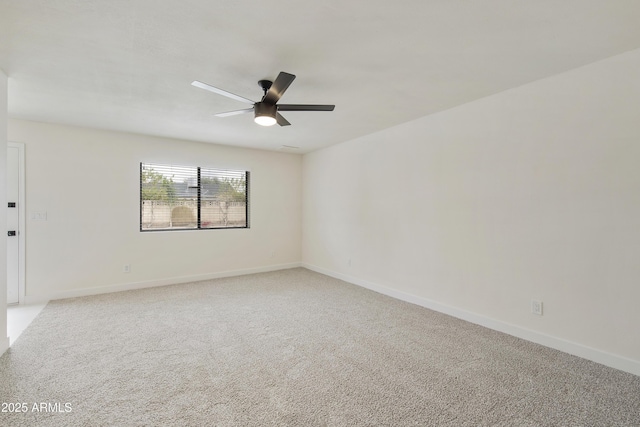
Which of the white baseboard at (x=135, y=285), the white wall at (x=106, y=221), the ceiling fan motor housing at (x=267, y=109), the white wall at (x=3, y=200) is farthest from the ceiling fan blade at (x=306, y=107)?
the white baseboard at (x=135, y=285)

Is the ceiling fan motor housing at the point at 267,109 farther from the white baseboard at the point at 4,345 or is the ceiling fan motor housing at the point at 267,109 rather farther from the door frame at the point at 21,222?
the door frame at the point at 21,222

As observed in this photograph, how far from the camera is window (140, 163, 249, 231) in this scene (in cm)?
485

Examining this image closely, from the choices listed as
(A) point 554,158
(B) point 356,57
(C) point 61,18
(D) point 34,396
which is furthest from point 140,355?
(A) point 554,158

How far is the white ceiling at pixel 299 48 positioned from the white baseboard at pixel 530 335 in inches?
93.1

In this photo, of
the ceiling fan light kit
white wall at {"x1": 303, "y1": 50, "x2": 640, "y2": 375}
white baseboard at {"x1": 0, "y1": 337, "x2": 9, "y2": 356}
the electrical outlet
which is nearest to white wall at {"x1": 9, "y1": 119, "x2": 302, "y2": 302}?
white baseboard at {"x1": 0, "y1": 337, "x2": 9, "y2": 356}

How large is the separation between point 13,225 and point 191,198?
7.31 feet

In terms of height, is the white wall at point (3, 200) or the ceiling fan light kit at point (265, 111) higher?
the ceiling fan light kit at point (265, 111)

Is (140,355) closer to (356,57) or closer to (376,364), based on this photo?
(376,364)

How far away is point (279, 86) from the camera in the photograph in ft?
7.62

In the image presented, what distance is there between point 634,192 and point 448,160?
163 centimetres

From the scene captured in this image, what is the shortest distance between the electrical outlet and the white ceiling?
6.81 feet

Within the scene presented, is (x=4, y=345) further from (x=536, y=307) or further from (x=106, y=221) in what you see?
(x=536, y=307)

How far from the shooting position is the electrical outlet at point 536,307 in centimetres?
280

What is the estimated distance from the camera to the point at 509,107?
299cm
